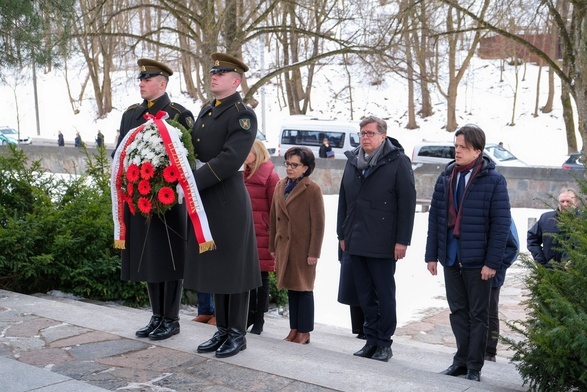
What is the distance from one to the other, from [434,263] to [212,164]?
5.98 feet

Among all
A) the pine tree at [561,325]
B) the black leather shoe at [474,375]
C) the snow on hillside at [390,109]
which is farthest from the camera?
the snow on hillside at [390,109]

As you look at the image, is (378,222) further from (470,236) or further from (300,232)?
(300,232)

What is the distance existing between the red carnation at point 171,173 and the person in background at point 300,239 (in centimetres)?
156

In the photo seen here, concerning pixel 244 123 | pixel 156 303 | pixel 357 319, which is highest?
pixel 244 123

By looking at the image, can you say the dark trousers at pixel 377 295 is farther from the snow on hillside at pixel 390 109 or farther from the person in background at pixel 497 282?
the snow on hillside at pixel 390 109

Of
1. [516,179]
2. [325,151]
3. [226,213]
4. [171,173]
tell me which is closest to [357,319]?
[226,213]

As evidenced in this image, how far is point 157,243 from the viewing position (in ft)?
18.7

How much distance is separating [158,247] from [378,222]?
1.66 metres

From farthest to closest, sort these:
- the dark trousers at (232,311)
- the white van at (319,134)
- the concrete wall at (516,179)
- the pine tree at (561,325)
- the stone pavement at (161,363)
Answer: the white van at (319,134), the concrete wall at (516,179), the dark trousers at (232,311), the stone pavement at (161,363), the pine tree at (561,325)

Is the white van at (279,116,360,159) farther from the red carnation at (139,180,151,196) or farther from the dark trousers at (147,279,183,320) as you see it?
the red carnation at (139,180,151,196)

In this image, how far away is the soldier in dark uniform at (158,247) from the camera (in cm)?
569

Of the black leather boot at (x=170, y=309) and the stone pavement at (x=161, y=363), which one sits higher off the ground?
the black leather boot at (x=170, y=309)

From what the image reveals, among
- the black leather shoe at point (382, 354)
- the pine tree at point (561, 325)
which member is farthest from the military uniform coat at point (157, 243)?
the pine tree at point (561, 325)

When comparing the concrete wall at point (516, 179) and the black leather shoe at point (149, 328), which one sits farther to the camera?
the concrete wall at point (516, 179)
